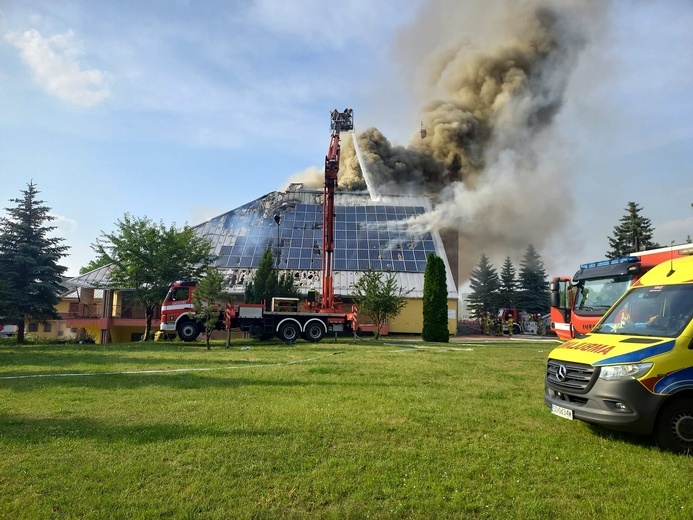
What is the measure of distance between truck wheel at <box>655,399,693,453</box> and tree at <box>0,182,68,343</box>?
2883 centimetres

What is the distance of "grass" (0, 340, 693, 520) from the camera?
3.87 meters

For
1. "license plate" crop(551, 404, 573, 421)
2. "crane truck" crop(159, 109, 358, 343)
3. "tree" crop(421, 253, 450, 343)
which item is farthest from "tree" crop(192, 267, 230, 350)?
"license plate" crop(551, 404, 573, 421)

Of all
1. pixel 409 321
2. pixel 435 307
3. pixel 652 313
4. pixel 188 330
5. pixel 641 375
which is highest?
pixel 435 307

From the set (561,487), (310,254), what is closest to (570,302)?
(561,487)

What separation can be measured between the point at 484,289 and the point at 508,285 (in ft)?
11.9

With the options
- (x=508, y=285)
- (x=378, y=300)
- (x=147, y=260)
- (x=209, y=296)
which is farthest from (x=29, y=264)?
(x=508, y=285)

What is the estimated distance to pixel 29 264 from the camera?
26.3 meters

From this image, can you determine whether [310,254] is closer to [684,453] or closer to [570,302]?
[570,302]

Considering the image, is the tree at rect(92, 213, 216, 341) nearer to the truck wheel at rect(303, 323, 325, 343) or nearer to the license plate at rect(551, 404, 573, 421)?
the truck wheel at rect(303, 323, 325, 343)

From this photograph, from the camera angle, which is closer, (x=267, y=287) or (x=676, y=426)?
(x=676, y=426)

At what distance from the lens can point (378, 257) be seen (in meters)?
38.8

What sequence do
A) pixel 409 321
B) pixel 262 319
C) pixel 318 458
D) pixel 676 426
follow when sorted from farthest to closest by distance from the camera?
pixel 409 321, pixel 262 319, pixel 676 426, pixel 318 458

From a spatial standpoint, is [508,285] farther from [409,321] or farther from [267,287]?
[267,287]

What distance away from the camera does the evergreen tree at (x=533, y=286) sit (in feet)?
164
